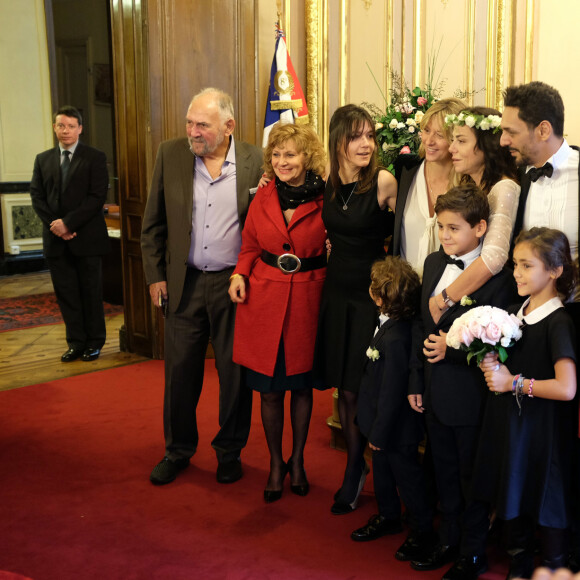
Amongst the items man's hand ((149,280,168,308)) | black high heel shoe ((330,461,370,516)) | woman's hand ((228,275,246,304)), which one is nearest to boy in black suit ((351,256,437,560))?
black high heel shoe ((330,461,370,516))

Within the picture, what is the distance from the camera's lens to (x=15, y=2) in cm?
960

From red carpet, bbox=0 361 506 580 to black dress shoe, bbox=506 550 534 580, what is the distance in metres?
0.11

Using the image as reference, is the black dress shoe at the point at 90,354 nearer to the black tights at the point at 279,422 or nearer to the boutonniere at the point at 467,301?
the black tights at the point at 279,422

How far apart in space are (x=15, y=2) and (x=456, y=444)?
890cm

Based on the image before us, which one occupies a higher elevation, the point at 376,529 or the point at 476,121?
the point at 476,121

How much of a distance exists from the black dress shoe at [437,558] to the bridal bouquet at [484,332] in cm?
78

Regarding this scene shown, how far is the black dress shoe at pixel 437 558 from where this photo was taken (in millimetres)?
2820

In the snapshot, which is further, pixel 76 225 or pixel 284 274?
pixel 76 225

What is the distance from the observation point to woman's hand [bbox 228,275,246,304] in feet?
11.1

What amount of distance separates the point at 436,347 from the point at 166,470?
161 centimetres

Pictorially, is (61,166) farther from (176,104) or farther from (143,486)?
(143,486)

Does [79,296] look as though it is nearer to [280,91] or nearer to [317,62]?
[280,91]

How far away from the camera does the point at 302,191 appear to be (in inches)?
128

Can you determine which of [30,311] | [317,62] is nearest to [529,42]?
[317,62]
